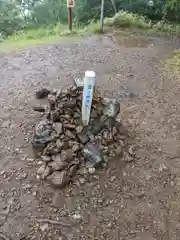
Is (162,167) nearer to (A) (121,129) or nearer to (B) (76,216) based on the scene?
(A) (121,129)

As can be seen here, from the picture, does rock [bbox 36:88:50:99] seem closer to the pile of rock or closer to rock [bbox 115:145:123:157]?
the pile of rock

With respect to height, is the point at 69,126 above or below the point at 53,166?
above

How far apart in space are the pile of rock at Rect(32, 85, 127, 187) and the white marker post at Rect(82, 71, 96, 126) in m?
0.09

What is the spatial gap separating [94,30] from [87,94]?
4841 mm

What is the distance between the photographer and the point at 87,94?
348 centimetres

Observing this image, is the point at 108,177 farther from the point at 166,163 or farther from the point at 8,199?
the point at 8,199

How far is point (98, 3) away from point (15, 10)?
2.80 metres

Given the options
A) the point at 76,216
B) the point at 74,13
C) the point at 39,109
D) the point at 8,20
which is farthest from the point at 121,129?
the point at 8,20

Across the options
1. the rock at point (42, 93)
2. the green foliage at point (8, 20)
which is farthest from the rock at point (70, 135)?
the green foliage at point (8, 20)

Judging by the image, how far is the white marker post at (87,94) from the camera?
338cm

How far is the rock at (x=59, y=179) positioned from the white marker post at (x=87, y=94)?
2.21 feet

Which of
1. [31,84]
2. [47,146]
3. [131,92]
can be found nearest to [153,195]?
[47,146]

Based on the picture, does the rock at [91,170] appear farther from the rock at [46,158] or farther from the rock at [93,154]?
the rock at [46,158]

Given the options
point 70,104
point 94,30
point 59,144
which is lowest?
point 94,30
